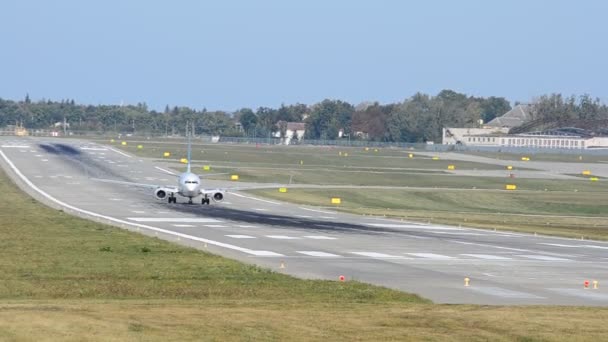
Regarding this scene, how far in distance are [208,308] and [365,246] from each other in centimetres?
2691

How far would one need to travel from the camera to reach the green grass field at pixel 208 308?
2441 cm

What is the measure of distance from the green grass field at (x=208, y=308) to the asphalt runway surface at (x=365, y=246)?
3.35m

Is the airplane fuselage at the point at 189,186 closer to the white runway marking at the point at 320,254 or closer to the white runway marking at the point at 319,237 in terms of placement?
the white runway marking at the point at 319,237

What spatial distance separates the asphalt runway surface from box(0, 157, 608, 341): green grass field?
11.0 ft

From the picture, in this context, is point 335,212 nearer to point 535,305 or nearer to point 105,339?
point 535,305

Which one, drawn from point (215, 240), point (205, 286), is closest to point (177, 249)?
point (215, 240)

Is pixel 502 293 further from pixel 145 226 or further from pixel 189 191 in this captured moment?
pixel 189 191

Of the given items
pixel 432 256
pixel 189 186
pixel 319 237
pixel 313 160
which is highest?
pixel 189 186

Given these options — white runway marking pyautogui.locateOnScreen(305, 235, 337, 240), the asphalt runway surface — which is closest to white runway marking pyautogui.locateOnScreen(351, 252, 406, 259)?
the asphalt runway surface

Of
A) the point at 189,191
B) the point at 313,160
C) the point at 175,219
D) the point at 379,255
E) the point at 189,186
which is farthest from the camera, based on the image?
the point at 313,160

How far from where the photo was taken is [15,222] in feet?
200

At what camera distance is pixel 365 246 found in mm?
55062

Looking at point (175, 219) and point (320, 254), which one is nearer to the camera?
point (320, 254)

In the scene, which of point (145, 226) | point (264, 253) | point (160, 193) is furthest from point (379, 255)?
point (160, 193)
